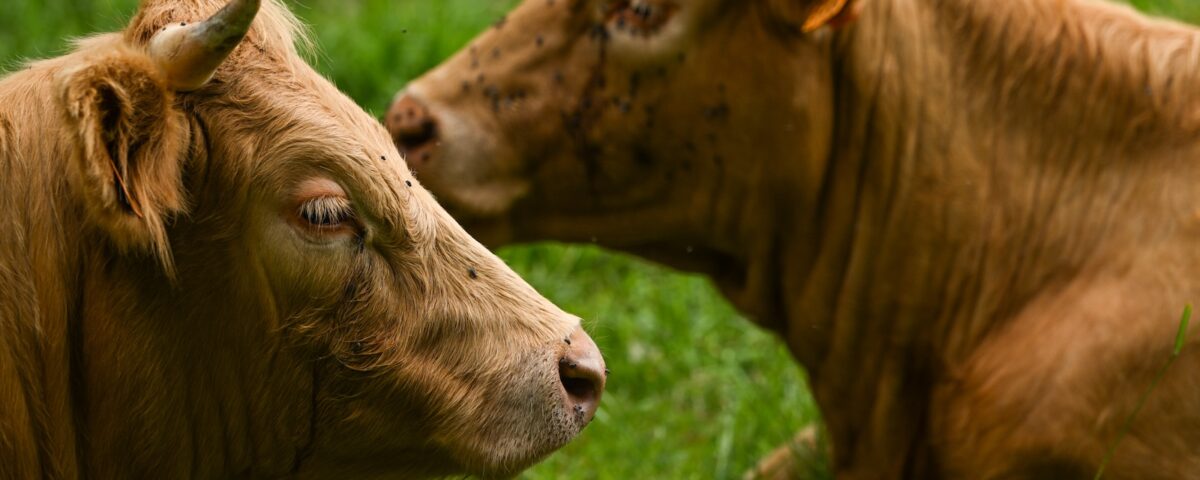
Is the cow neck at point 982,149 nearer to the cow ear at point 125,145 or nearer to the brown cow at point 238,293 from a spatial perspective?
the brown cow at point 238,293

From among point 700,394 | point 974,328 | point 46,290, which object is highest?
point 46,290

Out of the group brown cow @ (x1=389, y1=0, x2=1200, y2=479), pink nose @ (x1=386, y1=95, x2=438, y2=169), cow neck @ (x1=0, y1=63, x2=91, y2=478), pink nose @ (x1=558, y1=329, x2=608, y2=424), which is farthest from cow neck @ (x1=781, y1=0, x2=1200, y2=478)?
cow neck @ (x1=0, y1=63, x2=91, y2=478)

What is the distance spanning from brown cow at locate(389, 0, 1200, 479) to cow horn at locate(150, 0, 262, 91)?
148 centimetres

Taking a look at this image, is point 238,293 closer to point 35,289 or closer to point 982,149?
point 35,289

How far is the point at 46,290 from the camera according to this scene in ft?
10.1

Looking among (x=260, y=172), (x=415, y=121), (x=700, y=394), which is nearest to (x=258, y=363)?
(x=260, y=172)

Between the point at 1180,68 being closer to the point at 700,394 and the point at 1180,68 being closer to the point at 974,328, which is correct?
the point at 974,328

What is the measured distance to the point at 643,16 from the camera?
4492 mm

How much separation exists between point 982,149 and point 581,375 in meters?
1.71

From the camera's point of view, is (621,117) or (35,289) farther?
(621,117)

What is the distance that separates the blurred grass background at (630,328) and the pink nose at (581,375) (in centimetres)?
156

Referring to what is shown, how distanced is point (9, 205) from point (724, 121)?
2074mm

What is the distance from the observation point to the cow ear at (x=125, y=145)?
9.53 feet

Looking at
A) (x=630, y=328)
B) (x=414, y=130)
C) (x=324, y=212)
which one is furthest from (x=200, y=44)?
(x=630, y=328)
